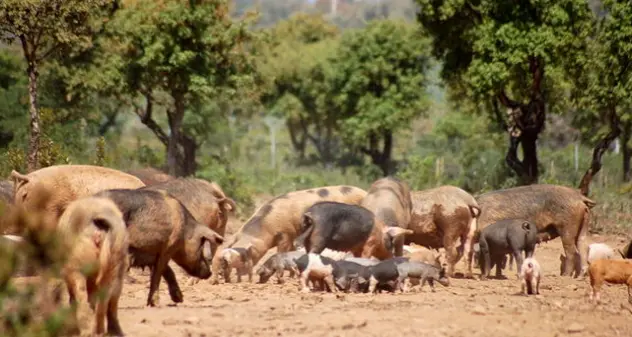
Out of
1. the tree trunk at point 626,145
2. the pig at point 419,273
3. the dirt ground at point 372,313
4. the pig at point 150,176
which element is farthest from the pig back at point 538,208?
the tree trunk at point 626,145

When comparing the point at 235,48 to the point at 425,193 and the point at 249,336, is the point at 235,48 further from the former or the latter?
the point at 249,336

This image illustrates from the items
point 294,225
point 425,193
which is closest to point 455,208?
point 425,193

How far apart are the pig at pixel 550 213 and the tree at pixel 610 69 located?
745 centimetres

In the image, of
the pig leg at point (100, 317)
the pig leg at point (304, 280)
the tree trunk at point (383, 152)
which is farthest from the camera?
the tree trunk at point (383, 152)

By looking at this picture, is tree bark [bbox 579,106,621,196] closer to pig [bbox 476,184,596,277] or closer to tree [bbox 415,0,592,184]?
tree [bbox 415,0,592,184]

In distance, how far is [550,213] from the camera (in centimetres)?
2127

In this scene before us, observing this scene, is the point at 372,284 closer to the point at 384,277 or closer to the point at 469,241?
the point at 384,277

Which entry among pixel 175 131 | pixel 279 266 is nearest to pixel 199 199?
pixel 279 266

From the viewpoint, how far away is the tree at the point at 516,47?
30469mm

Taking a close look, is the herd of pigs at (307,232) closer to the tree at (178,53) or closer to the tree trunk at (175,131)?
the tree at (178,53)

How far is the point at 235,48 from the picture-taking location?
34.8 metres

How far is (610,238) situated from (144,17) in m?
13.4

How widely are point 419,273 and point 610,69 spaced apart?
13588 millimetres

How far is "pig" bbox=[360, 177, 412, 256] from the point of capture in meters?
20.1
